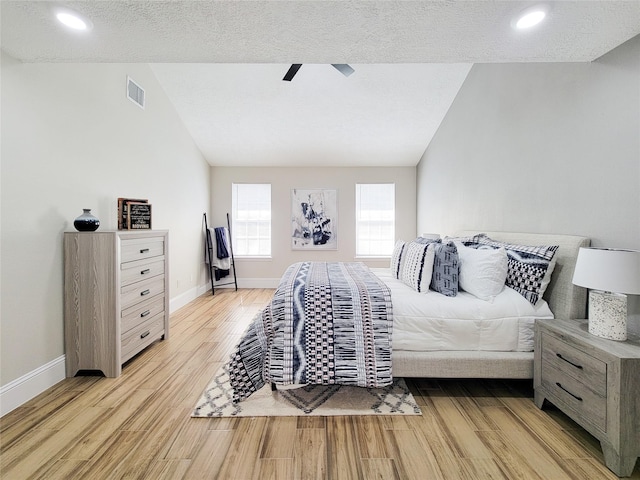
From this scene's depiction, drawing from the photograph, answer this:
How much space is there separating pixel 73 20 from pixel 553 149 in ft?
10.7

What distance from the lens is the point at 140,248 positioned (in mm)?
2730

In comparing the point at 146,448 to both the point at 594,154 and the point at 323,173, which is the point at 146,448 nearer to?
the point at 594,154

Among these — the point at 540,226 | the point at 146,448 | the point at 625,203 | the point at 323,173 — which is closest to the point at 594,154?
the point at 625,203

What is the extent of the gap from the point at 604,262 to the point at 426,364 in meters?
1.12

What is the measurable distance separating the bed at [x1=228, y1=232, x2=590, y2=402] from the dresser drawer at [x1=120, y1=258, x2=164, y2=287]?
A: 1.19 metres

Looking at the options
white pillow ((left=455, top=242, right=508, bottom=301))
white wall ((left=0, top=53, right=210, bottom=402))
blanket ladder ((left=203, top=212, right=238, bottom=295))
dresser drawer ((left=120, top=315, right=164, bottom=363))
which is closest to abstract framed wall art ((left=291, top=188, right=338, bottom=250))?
blanket ladder ((left=203, top=212, right=238, bottom=295))

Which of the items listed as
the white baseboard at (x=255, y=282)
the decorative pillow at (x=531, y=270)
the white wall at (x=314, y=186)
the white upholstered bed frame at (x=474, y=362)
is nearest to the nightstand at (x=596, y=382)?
the white upholstered bed frame at (x=474, y=362)

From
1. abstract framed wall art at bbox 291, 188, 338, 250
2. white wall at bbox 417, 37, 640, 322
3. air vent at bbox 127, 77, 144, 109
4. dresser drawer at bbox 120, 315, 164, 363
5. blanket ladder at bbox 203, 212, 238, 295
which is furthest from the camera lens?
abstract framed wall art at bbox 291, 188, 338, 250

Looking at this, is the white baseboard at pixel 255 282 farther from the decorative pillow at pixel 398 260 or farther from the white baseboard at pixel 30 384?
the white baseboard at pixel 30 384

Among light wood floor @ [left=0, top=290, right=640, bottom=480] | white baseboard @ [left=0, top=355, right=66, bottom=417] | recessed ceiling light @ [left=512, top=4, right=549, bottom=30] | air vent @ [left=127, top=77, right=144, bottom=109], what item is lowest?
light wood floor @ [left=0, top=290, right=640, bottom=480]

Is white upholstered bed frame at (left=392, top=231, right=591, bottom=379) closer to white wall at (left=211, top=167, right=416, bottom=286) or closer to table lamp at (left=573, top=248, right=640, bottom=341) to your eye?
table lamp at (left=573, top=248, right=640, bottom=341)

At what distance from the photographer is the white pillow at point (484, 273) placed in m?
2.21

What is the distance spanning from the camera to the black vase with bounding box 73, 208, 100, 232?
7.80 feet

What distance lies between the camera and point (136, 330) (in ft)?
8.71
